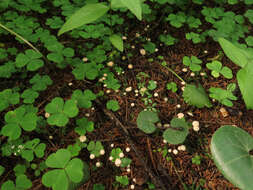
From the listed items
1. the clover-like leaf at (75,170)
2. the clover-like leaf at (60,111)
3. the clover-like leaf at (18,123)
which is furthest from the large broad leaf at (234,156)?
the clover-like leaf at (18,123)

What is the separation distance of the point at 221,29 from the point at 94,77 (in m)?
1.82

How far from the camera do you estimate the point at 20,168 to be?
1692 mm

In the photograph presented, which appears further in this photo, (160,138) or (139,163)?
(160,138)

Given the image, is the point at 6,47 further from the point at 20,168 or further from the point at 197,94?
the point at 197,94

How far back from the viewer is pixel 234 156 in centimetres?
139

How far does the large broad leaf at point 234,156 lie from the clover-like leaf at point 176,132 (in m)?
0.34

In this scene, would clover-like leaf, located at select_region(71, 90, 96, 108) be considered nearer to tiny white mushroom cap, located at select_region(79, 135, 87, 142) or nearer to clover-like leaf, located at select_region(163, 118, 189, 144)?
tiny white mushroom cap, located at select_region(79, 135, 87, 142)

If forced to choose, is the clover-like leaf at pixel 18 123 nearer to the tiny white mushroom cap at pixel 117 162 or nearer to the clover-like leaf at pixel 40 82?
the clover-like leaf at pixel 40 82

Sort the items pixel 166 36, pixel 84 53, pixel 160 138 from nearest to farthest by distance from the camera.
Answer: pixel 160 138
pixel 84 53
pixel 166 36

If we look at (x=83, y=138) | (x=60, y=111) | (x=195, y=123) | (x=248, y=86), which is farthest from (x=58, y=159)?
(x=248, y=86)

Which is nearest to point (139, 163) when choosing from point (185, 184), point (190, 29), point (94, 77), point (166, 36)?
point (185, 184)

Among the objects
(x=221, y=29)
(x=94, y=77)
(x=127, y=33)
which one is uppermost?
(x=221, y=29)

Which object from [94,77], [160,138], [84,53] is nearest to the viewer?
[160,138]

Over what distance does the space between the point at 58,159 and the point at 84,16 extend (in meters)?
1.23
